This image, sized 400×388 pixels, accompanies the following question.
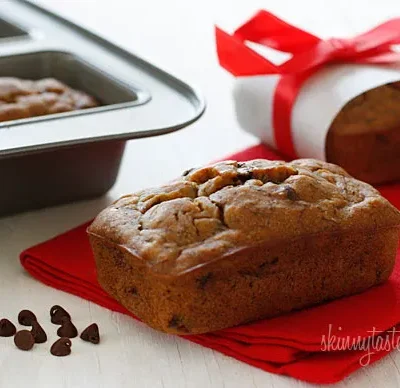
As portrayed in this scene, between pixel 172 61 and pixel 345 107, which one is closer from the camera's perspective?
pixel 345 107

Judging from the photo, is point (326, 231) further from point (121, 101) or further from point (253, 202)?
point (121, 101)

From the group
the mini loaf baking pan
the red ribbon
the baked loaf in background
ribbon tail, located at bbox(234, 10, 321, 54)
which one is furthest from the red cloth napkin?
Result: ribbon tail, located at bbox(234, 10, 321, 54)

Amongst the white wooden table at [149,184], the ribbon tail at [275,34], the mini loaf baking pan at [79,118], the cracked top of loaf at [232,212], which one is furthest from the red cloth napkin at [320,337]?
the ribbon tail at [275,34]

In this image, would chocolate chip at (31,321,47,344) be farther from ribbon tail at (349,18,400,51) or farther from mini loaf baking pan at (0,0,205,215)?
ribbon tail at (349,18,400,51)

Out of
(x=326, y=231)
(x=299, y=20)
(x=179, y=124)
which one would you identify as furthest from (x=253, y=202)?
(x=299, y=20)

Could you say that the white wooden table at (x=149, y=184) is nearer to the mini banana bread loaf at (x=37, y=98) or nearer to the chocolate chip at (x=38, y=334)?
the chocolate chip at (x=38, y=334)

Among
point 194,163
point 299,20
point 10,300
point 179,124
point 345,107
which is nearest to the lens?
point 10,300
